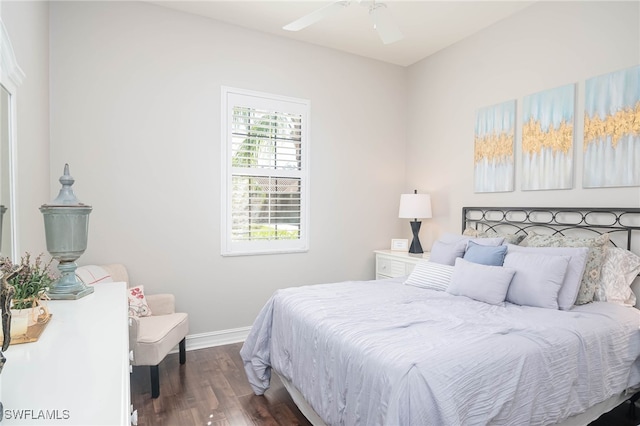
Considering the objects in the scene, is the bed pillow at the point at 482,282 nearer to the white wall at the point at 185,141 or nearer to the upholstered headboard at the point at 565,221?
the upholstered headboard at the point at 565,221

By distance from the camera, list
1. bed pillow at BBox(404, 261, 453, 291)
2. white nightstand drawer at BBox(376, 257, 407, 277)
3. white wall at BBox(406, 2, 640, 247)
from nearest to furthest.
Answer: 1. white wall at BBox(406, 2, 640, 247)
2. bed pillow at BBox(404, 261, 453, 291)
3. white nightstand drawer at BBox(376, 257, 407, 277)

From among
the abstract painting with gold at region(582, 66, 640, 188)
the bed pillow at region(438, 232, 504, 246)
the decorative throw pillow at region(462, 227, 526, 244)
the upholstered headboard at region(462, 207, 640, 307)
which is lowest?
the bed pillow at region(438, 232, 504, 246)

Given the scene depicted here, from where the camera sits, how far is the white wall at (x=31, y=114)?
6.06 ft

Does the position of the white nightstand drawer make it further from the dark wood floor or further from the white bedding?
the dark wood floor

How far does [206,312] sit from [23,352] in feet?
8.19

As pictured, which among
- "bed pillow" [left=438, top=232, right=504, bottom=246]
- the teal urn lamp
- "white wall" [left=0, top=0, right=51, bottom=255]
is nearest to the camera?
the teal urn lamp

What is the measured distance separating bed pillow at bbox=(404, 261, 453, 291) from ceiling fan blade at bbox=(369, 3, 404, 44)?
177 cm

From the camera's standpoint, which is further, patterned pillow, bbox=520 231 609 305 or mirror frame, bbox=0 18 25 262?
patterned pillow, bbox=520 231 609 305

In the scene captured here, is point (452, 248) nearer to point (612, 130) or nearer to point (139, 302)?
point (612, 130)

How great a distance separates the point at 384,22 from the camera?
2441 millimetres

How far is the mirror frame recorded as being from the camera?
1482 millimetres

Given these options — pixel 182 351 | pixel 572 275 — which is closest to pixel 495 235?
pixel 572 275

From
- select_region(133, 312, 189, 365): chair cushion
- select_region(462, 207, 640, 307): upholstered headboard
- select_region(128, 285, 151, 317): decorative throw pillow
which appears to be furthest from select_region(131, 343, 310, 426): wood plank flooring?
select_region(462, 207, 640, 307): upholstered headboard

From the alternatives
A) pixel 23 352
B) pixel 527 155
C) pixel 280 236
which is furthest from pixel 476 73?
pixel 23 352
